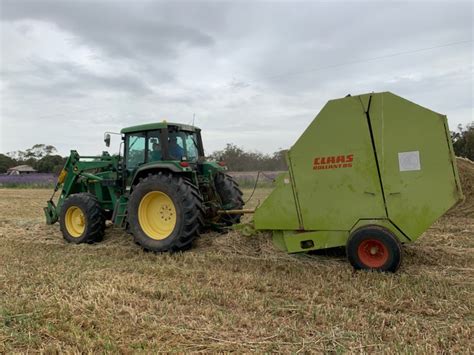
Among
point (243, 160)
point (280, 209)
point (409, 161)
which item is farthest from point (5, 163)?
point (409, 161)

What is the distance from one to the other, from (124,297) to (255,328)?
4.46ft

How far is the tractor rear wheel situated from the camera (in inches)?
224

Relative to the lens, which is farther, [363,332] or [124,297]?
[124,297]

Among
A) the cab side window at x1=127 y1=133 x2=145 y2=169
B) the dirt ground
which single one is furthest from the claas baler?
the cab side window at x1=127 y1=133 x2=145 y2=169

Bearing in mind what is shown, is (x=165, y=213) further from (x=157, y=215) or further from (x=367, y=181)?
(x=367, y=181)

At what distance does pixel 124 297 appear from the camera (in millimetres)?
3725

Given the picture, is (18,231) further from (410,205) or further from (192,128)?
(410,205)

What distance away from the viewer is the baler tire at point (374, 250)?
4281 mm

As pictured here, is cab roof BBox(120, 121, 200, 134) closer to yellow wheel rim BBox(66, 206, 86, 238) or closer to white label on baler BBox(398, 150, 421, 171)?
yellow wheel rim BBox(66, 206, 86, 238)

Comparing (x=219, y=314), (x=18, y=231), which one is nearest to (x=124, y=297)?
(x=219, y=314)

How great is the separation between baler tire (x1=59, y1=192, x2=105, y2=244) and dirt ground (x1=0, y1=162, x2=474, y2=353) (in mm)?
977

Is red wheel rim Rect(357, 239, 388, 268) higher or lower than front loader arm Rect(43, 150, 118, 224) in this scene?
lower

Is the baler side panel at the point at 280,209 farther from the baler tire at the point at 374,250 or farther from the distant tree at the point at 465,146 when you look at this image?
the distant tree at the point at 465,146

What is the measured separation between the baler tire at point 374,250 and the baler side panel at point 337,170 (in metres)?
0.21
